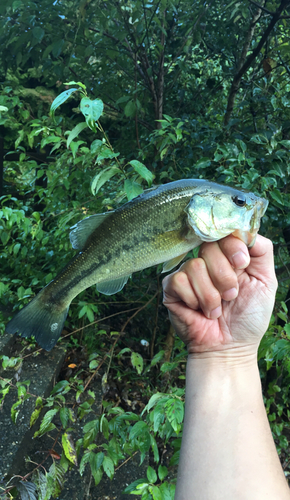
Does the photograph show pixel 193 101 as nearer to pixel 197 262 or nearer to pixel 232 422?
pixel 197 262

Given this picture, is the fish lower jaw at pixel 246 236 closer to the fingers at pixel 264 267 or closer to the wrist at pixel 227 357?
the fingers at pixel 264 267

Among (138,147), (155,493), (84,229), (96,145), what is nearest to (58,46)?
(138,147)

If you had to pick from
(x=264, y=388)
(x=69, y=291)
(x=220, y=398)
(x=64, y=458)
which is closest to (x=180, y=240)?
(x=69, y=291)

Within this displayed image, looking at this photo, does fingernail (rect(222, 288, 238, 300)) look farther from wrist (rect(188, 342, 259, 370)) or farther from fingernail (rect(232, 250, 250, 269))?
wrist (rect(188, 342, 259, 370))

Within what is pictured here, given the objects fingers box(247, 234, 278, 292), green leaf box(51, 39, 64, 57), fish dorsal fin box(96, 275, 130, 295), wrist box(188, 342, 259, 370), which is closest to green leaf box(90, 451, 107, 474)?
wrist box(188, 342, 259, 370)

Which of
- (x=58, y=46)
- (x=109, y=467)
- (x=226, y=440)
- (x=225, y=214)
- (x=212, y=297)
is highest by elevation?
(x=58, y=46)

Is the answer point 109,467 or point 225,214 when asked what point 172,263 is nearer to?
point 225,214

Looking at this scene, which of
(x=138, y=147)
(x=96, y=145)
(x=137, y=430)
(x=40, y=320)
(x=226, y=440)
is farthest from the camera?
(x=138, y=147)
